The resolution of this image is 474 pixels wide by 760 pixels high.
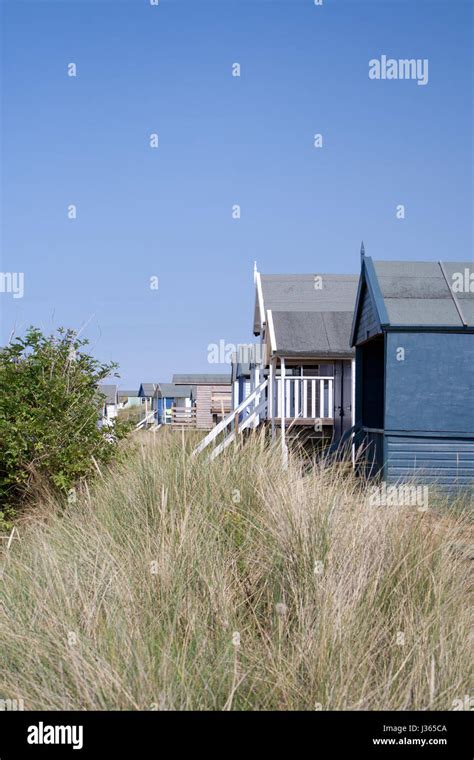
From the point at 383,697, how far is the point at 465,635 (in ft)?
2.94

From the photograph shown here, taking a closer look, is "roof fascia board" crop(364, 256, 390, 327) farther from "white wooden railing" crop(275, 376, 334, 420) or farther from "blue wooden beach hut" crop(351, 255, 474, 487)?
"white wooden railing" crop(275, 376, 334, 420)

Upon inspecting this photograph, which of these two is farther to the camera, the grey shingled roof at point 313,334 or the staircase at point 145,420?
the grey shingled roof at point 313,334

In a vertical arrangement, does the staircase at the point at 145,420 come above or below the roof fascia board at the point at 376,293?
below

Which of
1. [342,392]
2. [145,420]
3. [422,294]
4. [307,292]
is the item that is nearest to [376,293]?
[422,294]

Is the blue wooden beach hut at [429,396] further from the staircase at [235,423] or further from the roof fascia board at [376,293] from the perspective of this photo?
the staircase at [235,423]

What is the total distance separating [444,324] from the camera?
12.9 meters

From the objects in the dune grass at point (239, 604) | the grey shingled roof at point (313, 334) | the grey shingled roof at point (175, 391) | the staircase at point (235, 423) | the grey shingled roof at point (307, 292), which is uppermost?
the grey shingled roof at point (307, 292)

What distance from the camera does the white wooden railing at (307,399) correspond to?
19.7 meters

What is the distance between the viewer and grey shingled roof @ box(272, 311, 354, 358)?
19562 mm

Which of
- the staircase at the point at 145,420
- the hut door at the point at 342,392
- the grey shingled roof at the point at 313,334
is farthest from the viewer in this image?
the hut door at the point at 342,392

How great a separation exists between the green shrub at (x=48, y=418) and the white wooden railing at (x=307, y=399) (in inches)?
360

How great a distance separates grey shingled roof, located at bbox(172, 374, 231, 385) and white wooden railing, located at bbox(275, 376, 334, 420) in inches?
2706

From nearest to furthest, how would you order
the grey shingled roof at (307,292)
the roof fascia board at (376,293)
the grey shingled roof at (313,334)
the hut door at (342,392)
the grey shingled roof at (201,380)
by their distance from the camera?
the roof fascia board at (376,293) → the grey shingled roof at (313,334) → the hut door at (342,392) → the grey shingled roof at (307,292) → the grey shingled roof at (201,380)

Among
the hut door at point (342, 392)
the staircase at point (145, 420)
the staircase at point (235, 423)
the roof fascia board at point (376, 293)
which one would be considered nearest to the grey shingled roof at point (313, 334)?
the hut door at point (342, 392)
